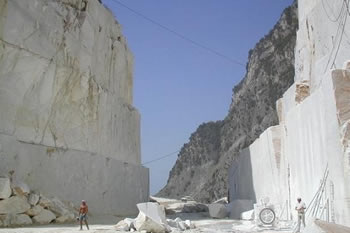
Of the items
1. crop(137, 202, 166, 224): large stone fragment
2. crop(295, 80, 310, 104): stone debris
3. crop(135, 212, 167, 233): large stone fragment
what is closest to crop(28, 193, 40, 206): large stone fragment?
crop(137, 202, 166, 224): large stone fragment

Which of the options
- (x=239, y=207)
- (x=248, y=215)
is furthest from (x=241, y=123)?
(x=248, y=215)

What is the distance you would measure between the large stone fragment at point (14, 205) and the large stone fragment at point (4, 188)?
0.44 ft

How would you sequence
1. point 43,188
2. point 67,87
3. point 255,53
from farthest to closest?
point 255,53
point 67,87
point 43,188

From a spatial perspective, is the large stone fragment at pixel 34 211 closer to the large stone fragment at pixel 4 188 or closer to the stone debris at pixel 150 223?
the large stone fragment at pixel 4 188

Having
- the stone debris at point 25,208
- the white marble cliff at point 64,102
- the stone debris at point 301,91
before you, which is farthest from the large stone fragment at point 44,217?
the stone debris at point 301,91

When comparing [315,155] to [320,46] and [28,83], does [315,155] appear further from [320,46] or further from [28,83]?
[28,83]

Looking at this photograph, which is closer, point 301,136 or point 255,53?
point 301,136

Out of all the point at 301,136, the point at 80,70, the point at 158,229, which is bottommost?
the point at 158,229

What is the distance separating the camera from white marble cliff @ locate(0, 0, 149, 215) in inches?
564

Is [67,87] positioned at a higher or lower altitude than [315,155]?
higher

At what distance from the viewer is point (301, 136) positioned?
12.8 meters

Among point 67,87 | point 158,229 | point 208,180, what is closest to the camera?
point 158,229

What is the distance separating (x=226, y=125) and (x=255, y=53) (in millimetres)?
11164

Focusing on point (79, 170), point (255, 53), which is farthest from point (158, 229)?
point (255, 53)
